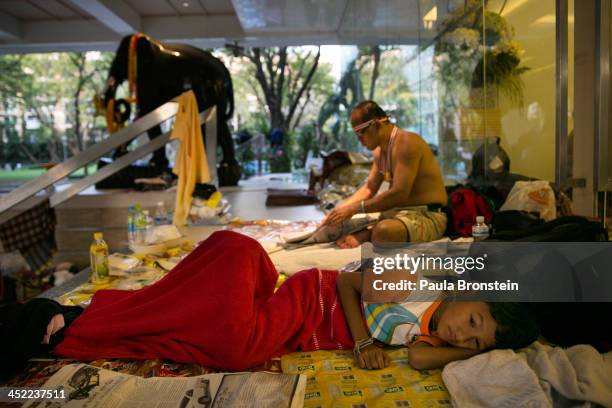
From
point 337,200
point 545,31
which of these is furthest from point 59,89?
point 545,31

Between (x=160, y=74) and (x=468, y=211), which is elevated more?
(x=160, y=74)

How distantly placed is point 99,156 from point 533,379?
3.21 meters

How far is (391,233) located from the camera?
11.1 feet

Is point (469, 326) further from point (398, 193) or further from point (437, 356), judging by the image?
point (398, 193)

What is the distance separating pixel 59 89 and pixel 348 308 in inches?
469

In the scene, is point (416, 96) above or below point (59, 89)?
below

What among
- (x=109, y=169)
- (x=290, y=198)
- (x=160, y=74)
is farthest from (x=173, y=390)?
(x=160, y=74)

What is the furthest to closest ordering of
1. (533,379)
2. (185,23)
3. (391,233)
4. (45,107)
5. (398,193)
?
(45,107) < (185,23) < (398,193) < (391,233) < (533,379)

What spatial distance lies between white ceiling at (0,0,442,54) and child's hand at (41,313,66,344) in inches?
278

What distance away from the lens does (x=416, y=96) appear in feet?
19.4

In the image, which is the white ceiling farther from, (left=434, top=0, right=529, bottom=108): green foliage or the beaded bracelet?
the beaded bracelet

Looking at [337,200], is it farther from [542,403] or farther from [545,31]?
[542,403]

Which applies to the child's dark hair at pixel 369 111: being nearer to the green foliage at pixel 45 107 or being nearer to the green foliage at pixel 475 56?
the green foliage at pixel 475 56

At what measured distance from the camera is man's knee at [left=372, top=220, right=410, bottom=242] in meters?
3.37
